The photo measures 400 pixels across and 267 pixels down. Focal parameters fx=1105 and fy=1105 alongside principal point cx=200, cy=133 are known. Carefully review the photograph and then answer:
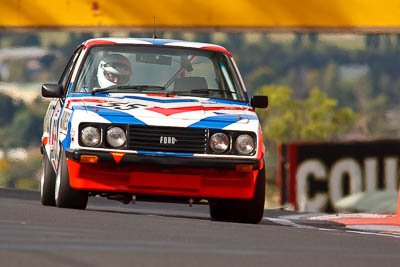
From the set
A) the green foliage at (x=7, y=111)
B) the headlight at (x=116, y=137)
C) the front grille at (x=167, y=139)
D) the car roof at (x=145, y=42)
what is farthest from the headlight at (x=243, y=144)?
the green foliage at (x=7, y=111)

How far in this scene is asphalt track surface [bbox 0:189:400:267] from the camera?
5555 mm

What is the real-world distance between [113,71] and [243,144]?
1558 millimetres

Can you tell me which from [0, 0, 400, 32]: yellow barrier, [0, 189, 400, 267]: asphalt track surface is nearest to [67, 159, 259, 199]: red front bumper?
[0, 189, 400, 267]: asphalt track surface

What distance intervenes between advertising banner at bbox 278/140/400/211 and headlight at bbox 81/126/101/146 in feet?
112

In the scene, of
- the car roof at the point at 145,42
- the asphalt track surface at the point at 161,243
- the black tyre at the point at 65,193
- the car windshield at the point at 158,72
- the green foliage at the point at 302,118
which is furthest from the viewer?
the green foliage at the point at 302,118

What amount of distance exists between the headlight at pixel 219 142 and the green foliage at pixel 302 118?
113523mm

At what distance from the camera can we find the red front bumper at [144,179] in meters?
8.56

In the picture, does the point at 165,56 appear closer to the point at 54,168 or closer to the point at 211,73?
the point at 211,73

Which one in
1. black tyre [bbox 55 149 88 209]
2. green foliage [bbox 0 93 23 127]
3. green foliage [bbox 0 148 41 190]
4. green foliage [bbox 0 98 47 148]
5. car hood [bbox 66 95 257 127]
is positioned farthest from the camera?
Result: green foliage [bbox 0 93 23 127]

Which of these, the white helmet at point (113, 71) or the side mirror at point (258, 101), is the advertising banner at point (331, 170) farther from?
the white helmet at point (113, 71)

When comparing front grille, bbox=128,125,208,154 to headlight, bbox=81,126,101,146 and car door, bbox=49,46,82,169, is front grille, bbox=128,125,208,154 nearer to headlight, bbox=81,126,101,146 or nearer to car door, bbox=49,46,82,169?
headlight, bbox=81,126,101,146

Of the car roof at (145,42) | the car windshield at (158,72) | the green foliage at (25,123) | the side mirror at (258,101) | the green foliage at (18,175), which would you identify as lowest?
the green foliage at (18,175)

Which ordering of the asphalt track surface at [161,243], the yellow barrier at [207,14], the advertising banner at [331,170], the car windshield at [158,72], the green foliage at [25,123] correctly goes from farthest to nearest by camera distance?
the green foliage at [25,123] → the advertising banner at [331,170] → the yellow barrier at [207,14] → the car windshield at [158,72] → the asphalt track surface at [161,243]

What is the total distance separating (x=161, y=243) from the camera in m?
6.38
